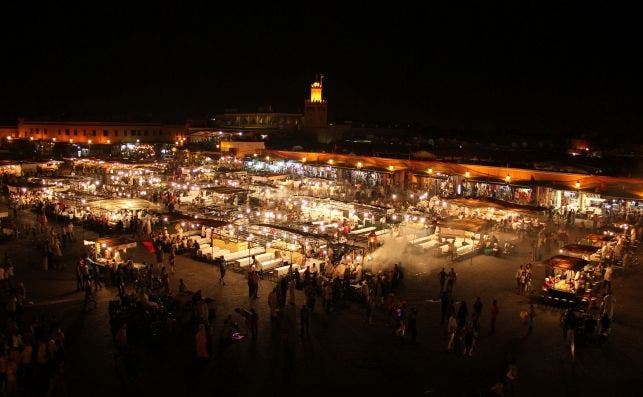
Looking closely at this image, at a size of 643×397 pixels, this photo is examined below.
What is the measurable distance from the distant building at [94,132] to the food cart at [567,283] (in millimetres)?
51686

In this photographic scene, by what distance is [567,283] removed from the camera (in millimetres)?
13438

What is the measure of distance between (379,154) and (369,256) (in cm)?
1956

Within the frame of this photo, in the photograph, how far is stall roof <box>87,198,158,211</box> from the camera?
20.6m

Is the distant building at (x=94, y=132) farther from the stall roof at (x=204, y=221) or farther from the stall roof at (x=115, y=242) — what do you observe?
the stall roof at (x=115, y=242)

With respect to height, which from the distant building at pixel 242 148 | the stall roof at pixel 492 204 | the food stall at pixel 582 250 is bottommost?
the food stall at pixel 582 250

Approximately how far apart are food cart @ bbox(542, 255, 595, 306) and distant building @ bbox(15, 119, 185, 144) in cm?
5169

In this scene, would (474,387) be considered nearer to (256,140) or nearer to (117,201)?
(117,201)

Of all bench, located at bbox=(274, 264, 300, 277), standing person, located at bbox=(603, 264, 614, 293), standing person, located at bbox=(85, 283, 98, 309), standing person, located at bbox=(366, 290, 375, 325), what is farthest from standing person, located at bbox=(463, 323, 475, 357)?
standing person, located at bbox=(85, 283, 98, 309)

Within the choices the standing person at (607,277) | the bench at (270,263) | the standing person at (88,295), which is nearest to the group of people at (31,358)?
the standing person at (88,295)

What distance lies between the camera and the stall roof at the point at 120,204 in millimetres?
20627

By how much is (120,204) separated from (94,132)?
135ft

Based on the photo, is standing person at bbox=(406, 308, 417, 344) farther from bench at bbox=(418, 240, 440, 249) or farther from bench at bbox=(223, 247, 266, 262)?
bench at bbox=(418, 240, 440, 249)

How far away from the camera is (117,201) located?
70.1 ft

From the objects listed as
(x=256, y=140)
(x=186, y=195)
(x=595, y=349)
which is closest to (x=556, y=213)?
(x=595, y=349)
